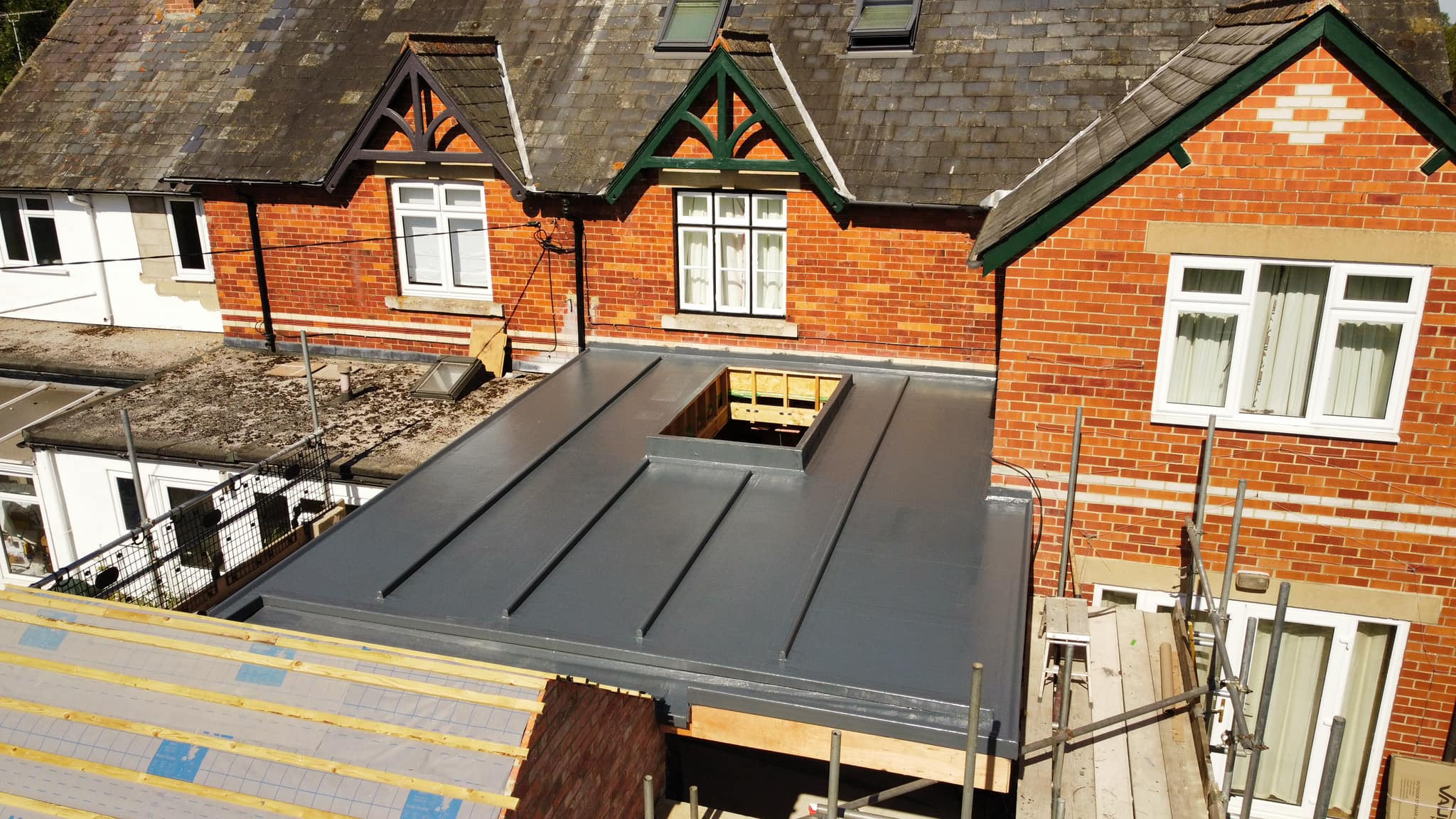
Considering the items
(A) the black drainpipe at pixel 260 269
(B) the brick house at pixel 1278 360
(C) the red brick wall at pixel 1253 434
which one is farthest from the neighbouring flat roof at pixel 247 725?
(A) the black drainpipe at pixel 260 269

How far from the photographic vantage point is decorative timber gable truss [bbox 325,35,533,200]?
513 inches

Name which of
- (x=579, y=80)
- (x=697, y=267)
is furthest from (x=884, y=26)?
(x=579, y=80)

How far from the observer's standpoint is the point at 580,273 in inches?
533

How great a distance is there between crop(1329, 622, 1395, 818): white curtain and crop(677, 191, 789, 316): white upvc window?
23.9 feet

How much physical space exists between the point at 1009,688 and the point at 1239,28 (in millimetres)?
7003

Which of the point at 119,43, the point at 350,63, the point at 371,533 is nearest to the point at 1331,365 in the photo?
the point at 371,533

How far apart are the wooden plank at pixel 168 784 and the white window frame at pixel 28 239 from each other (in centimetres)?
1238

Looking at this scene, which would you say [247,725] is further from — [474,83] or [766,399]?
[474,83]

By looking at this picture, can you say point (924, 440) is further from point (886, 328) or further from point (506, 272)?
point (506, 272)

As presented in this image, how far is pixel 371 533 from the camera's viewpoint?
8938 mm

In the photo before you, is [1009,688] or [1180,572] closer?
[1009,688]

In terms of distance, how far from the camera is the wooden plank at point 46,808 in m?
5.88

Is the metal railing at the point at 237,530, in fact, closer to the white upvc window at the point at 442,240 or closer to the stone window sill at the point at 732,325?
the white upvc window at the point at 442,240

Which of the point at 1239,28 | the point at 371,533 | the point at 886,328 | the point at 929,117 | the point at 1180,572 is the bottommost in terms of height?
the point at 1180,572
